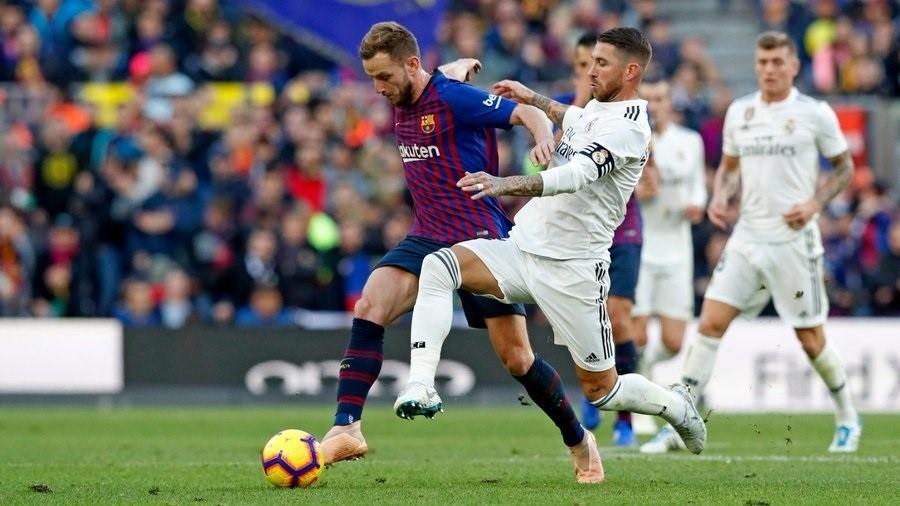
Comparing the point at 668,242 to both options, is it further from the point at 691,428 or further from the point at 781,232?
the point at 691,428

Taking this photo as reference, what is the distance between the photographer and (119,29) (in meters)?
20.5

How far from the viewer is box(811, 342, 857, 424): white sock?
11.3 meters

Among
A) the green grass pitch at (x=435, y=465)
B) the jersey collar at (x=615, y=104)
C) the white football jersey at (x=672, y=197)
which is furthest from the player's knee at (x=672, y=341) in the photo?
the jersey collar at (x=615, y=104)

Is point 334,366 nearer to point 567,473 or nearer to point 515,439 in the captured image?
point 515,439

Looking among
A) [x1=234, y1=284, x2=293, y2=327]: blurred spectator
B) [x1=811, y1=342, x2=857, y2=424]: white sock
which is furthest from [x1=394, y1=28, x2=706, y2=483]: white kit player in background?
[x1=234, y1=284, x2=293, y2=327]: blurred spectator

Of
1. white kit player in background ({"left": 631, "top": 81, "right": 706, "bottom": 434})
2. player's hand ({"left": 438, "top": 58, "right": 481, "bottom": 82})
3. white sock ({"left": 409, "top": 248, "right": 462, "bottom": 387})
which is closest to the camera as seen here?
white sock ({"left": 409, "top": 248, "right": 462, "bottom": 387})

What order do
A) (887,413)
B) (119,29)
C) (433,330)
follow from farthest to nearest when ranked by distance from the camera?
(119,29), (887,413), (433,330)

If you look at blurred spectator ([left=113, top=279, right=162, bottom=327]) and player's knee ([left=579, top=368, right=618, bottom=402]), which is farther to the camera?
blurred spectator ([left=113, top=279, right=162, bottom=327])

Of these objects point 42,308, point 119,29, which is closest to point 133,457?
point 42,308

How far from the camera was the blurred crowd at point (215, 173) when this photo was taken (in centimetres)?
1788

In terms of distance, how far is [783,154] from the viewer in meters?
A: 11.3

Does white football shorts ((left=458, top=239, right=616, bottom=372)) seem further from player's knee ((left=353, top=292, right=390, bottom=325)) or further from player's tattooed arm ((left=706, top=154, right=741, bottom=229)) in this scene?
player's tattooed arm ((left=706, top=154, right=741, bottom=229))

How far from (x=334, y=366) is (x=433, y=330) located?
9.31m

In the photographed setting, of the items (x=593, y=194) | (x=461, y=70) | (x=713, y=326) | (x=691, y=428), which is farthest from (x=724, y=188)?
(x=593, y=194)
